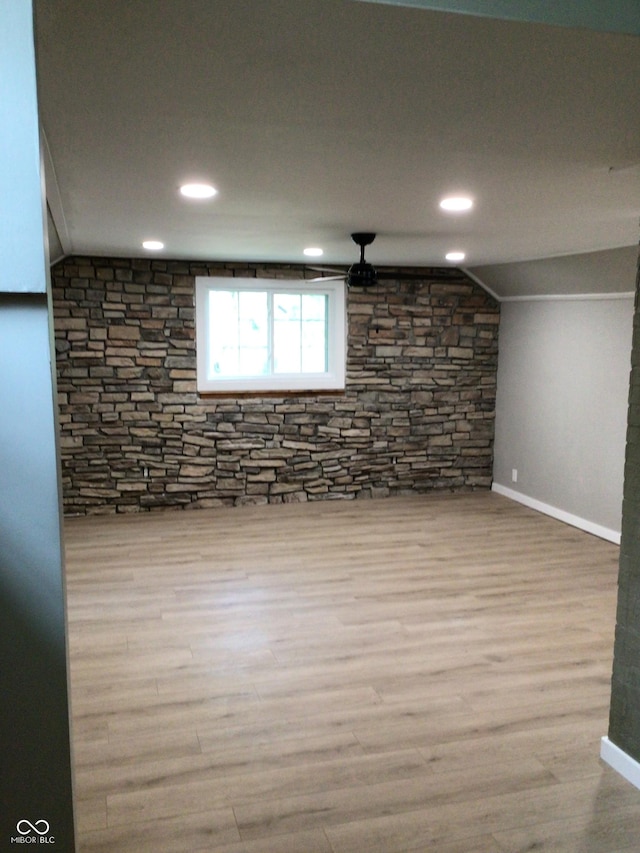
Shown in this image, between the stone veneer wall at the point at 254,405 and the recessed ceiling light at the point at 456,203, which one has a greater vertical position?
the recessed ceiling light at the point at 456,203

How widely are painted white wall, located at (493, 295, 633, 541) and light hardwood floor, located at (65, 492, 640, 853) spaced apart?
577 millimetres

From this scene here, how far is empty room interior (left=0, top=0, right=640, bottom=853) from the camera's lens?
54.2 inches

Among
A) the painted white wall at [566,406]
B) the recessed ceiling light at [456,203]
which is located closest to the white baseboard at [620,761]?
the recessed ceiling light at [456,203]

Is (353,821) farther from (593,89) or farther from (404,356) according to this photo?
(404,356)

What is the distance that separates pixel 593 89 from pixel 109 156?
1.58 m

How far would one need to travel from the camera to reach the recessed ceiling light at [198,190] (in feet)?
9.62

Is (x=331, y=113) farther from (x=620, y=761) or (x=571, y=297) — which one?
(x=571, y=297)

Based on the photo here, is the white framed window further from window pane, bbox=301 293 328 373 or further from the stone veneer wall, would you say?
the stone veneer wall

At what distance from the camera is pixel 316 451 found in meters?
6.80

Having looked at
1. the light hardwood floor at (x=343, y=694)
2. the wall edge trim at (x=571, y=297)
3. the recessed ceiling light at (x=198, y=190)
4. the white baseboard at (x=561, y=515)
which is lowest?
the light hardwood floor at (x=343, y=694)

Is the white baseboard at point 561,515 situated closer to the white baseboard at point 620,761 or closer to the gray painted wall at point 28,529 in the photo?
the white baseboard at point 620,761

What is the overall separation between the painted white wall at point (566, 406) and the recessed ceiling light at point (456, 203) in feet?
8.29

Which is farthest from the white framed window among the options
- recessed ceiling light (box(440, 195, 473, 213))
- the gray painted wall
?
the gray painted wall

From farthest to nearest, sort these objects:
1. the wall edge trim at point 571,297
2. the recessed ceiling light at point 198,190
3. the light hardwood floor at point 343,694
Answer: the wall edge trim at point 571,297 < the recessed ceiling light at point 198,190 < the light hardwood floor at point 343,694
